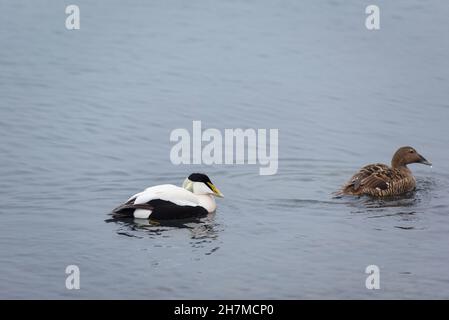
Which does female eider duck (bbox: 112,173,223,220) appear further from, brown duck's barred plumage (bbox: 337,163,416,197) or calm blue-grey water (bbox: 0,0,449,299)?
brown duck's barred plumage (bbox: 337,163,416,197)

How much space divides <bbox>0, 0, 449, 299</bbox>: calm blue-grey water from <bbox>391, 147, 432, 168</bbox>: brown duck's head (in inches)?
13.7

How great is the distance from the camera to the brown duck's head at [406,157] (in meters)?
19.5

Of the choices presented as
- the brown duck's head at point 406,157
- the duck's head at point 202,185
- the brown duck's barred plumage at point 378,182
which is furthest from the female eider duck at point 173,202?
the brown duck's head at point 406,157

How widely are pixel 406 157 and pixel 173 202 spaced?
447 cm

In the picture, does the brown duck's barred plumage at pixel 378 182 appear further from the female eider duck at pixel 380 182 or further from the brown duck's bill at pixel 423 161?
the brown duck's bill at pixel 423 161

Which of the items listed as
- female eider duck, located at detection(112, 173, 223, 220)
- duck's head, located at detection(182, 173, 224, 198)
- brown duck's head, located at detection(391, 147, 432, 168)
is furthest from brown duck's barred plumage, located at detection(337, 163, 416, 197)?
female eider duck, located at detection(112, 173, 223, 220)

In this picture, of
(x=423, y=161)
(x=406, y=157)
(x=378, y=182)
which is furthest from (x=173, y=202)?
(x=423, y=161)

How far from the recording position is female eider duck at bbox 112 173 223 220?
55.4 feet

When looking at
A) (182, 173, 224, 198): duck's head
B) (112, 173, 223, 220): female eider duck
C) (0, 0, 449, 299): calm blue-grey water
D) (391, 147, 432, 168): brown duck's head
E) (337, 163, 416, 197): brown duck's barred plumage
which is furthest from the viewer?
(391, 147, 432, 168): brown duck's head

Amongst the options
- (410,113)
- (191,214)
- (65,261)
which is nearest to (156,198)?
(191,214)

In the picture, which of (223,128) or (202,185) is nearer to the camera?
(202,185)

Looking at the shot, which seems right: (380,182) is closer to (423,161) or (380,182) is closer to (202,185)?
(423,161)

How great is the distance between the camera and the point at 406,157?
19578 mm

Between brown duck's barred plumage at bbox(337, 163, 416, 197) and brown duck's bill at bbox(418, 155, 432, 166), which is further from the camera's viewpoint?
brown duck's bill at bbox(418, 155, 432, 166)
